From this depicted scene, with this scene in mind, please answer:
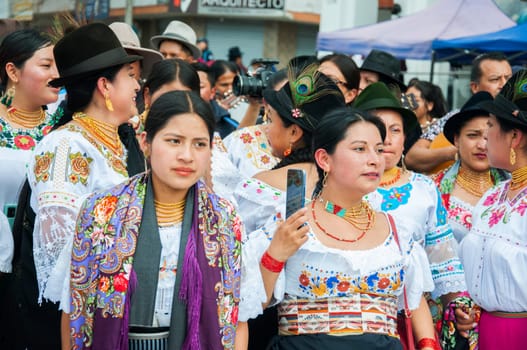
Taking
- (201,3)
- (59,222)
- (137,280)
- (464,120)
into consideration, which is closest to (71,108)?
(59,222)

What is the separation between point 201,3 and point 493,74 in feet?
67.4

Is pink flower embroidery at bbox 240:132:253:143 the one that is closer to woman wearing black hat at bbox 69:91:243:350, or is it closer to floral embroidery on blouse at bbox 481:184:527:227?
floral embroidery on blouse at bbox 481:184:527:227

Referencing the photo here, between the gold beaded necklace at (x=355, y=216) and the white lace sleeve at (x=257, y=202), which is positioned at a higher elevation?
the white lace sleeve at (x=257, y=202)

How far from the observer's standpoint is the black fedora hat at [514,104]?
14.2 ft

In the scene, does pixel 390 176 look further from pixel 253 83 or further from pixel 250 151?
pixel 253 83

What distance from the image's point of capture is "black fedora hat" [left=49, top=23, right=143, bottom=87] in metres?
3.85

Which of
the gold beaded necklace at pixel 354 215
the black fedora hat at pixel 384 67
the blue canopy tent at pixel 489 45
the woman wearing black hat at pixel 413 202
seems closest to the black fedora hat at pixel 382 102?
the woman wearing black hat at pixel 413 202

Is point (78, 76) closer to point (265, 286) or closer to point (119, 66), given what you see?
point (119, 66)

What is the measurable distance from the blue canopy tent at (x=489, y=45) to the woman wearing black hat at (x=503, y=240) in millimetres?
4871

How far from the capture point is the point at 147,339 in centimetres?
309

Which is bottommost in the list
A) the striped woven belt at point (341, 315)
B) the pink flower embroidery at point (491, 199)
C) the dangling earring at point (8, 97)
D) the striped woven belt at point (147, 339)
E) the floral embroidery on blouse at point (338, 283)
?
the striped woven belt at point (147, 339)

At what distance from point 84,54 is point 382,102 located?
1549mm

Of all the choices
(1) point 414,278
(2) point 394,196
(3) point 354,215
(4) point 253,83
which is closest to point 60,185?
(3) point 354,215

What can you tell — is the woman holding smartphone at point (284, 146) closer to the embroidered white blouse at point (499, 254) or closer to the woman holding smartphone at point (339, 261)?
the woman holding smartphone at point (339, 261)
